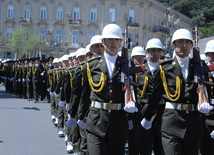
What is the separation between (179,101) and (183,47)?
0.74 metres

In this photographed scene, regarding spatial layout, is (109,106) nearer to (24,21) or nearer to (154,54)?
(154,54)

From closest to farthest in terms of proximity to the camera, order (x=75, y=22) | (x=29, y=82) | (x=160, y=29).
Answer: (x=29, y=82), (x=75, y=22), (x=160, y=29)

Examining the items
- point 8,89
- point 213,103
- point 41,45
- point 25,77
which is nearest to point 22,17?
point 41,45

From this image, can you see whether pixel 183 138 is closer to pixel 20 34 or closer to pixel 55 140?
pixel 55 140

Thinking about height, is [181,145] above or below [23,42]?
below

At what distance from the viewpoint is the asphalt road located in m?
8.73

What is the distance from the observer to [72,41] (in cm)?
5691

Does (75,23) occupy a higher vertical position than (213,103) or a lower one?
higher

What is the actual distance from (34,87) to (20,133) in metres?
9.41

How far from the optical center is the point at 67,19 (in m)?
56.9

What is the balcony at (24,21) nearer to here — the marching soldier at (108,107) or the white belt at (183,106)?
the marching soldier at (108,107)

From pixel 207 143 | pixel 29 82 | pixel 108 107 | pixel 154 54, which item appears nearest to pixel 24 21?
pixel 29 82

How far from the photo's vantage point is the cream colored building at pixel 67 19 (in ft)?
184

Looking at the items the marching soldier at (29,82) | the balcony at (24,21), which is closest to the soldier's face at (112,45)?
the marching soldier at (29,82)
